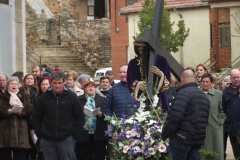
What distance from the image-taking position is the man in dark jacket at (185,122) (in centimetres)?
579

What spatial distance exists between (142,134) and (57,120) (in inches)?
53.3

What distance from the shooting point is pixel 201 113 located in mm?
5887

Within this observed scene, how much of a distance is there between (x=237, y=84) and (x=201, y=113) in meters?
2.79

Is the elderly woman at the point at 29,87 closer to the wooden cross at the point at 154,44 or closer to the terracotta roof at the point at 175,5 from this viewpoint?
the wooden cross at the point at 154,44

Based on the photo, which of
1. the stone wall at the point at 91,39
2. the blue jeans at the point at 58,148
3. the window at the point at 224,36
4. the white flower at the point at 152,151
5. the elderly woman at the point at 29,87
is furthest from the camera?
the stone wall at the point at 91,39

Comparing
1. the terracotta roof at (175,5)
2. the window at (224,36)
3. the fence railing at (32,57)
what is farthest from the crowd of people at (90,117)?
the fence railing at (32,57)

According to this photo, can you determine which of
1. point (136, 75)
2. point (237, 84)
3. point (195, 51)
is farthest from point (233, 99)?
point (195, 51)

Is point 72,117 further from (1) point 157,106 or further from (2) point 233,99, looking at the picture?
(2) point 233,99

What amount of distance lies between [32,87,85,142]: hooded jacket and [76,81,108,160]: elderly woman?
156 cm

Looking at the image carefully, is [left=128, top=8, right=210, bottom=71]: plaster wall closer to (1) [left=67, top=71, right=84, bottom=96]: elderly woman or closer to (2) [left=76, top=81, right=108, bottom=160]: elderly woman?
(1) [left=67, top=71, right=84, bottom=96]: elderly woman

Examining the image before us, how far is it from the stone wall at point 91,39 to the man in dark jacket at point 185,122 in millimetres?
23862

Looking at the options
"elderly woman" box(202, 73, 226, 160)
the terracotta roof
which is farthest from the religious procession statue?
the terracotta roof

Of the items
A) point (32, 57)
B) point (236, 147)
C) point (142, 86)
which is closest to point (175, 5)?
point (32, 57)

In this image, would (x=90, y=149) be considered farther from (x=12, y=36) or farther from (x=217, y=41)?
(x=217, y=41)
